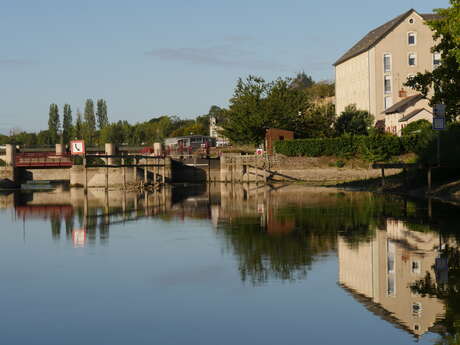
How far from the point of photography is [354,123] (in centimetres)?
8844

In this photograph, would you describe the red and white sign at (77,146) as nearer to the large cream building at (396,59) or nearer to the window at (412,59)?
the large cream building at (396,59)

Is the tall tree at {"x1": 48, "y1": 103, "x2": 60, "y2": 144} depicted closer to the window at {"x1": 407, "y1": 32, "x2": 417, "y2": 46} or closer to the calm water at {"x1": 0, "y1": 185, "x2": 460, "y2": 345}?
the window at {"x1": 407, "y1": 32, "x2": 417, "y2": 46}

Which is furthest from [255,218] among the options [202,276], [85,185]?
[85,185]

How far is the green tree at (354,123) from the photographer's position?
88.5 metres

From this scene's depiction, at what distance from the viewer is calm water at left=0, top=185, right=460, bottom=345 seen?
43.8ft

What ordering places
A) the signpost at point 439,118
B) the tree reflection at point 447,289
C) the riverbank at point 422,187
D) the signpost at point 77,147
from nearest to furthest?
the tree reflection at point 447,289
the signpost at point 439,118
the riverbank at point 422,187
the signpost at point 77,147

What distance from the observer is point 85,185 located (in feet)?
225

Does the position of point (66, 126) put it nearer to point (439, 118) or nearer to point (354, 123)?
point (354, 123)

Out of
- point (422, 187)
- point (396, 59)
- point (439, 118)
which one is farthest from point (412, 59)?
point (439, 118)

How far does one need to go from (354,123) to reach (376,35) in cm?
1643

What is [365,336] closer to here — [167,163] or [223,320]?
[223,320]

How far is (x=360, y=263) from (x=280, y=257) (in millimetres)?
2551

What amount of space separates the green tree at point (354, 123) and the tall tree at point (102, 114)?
99.4 metres

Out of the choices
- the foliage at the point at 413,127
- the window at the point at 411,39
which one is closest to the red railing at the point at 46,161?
the foliage at the point at 413,127
